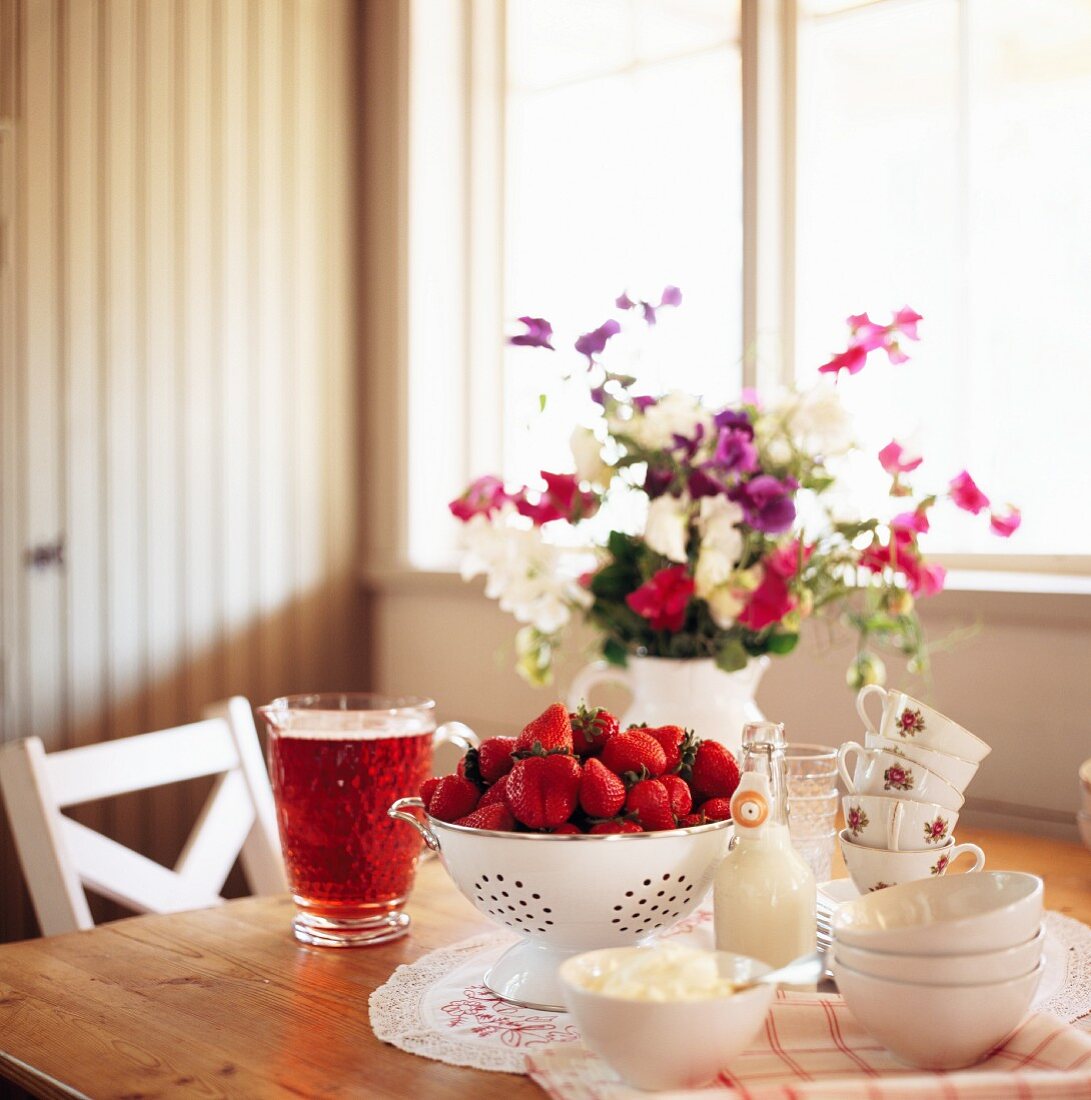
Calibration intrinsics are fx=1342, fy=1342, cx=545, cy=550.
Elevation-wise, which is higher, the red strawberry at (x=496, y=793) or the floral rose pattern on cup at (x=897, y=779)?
the red strawberry at (x=496, y=793)

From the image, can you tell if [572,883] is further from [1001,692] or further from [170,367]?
[170,367]

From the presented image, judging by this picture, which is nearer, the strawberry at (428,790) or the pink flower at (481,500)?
the strawberry at (428,790)

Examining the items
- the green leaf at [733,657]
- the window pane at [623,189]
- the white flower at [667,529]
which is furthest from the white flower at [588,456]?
the window pane at [623,189]

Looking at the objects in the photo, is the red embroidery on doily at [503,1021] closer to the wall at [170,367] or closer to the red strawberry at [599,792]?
the red strawberry at [599,792]

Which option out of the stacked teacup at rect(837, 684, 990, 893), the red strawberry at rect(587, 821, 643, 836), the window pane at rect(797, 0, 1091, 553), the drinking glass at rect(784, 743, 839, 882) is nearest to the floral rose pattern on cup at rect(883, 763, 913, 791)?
the stacked teacup at rect(837, 684, 990, 893)

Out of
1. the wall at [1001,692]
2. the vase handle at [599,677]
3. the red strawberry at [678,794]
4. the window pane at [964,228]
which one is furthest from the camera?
the window pane at [964,228]

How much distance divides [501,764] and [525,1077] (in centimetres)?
23

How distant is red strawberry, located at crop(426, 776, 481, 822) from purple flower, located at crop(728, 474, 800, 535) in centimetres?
41

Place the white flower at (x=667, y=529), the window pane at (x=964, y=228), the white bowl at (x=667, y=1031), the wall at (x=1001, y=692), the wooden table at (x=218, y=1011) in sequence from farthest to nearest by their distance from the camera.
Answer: the window pane at (x=964, y=228) → the wall at (x=1001, y=692) → the white flower at (x=667, y=529) → the wooden table at (x=218, y=1011) → the white bowl at (x=667, y=1031)

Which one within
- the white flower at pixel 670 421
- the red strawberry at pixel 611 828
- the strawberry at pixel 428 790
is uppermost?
the white flower at pixel 670 421

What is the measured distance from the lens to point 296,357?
9.42 ft

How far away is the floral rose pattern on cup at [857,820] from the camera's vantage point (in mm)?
1109

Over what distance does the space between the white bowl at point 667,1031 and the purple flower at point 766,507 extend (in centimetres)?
57

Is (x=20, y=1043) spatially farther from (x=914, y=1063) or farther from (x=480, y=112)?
(x=480, y=112)
